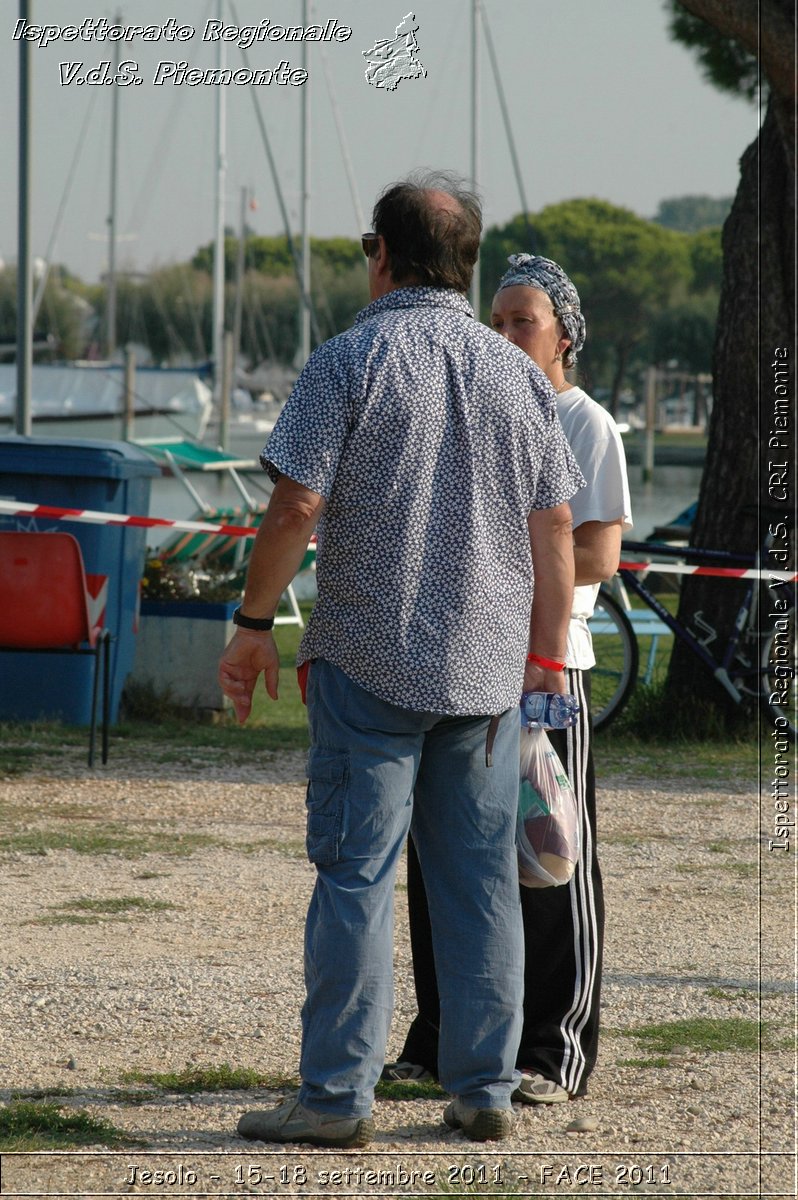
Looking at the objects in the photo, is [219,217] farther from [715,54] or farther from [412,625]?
[412,625]

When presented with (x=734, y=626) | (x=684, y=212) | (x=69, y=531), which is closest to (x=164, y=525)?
(x=69, y=531)

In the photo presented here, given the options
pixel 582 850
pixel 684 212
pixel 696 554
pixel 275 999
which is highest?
pixel 684 212

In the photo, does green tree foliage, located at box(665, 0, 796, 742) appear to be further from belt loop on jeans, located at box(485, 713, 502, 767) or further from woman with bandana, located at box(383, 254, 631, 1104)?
belt loop on jeans, located at box(485, 713, 502, 767)

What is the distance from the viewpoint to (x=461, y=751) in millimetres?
3057

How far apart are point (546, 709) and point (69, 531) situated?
5235 millimetres

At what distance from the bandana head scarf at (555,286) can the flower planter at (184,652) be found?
18.1ft

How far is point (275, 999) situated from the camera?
400 cm

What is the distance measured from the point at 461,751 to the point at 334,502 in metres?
0.55

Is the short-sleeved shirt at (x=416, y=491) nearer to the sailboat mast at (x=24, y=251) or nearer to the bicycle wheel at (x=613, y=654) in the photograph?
the bicycle wheel at (x=613, y=654)

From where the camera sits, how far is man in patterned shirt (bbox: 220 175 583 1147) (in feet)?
9.48

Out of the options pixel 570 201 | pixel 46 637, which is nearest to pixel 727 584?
pixel 46 637

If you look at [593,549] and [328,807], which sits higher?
[593,549]

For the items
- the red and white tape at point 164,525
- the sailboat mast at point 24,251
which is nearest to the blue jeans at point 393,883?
the red and white tape at point 164,525

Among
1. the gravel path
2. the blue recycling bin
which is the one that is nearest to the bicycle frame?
the gravel path
